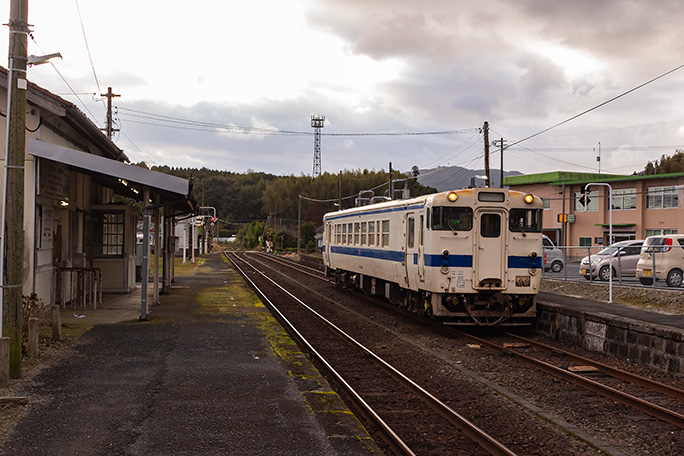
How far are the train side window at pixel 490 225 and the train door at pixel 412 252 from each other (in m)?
1.34

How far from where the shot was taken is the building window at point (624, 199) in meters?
41.4

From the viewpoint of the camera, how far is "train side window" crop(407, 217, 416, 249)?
13.1m

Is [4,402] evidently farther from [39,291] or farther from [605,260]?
[605,260]

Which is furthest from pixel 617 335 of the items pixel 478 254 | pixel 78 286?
pixel 78 286

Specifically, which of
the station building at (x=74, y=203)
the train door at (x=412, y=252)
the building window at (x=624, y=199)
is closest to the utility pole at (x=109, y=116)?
the station building at (x=74, y=203)

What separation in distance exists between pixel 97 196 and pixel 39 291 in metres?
6.47

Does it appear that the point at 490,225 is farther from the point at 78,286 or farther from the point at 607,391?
the point at 78,286

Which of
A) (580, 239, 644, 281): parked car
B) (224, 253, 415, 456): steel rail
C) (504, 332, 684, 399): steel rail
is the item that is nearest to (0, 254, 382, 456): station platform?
(224, 253, 415, 456): steel rail

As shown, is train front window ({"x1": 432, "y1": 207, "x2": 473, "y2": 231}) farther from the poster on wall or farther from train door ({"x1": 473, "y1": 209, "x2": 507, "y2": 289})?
the poster on wall

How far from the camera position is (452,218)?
12094 mm

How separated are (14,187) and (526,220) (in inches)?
354

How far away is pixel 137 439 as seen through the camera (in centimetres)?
562

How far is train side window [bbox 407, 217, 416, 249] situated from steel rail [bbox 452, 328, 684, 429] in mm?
3253

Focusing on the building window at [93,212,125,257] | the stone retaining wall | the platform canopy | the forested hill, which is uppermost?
the forested hill
